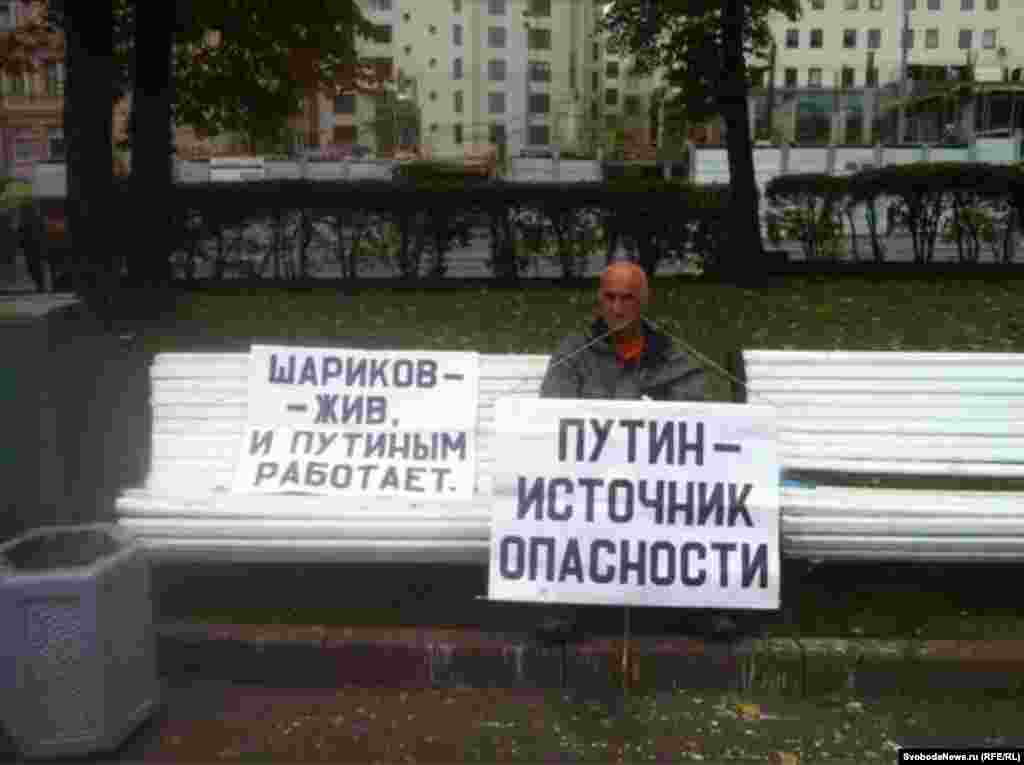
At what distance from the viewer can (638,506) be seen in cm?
451

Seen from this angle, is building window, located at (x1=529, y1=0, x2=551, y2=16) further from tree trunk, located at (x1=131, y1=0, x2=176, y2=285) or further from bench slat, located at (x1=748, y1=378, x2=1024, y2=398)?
bench slat, located at (x1=748, y1=378, x2=1024, y2=398)

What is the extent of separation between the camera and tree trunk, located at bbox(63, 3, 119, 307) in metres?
10.4

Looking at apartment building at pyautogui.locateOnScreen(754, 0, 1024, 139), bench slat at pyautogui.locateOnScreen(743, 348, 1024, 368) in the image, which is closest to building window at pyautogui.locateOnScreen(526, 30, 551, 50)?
apartment building at pyautogui.locateOnScreen(754, 0, 1024, 139)

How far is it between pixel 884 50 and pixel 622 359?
84528mm

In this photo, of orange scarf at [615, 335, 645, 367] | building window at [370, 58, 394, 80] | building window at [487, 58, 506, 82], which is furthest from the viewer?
building window at [487, 58, 506, 82]

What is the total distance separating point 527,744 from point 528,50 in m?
107

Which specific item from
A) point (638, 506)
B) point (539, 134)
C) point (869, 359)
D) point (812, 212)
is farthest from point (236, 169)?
point (539, 134)

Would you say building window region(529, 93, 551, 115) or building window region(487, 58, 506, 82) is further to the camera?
building window region(529, 93, 551, 115)

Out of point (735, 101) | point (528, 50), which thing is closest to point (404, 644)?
point (735, 101)

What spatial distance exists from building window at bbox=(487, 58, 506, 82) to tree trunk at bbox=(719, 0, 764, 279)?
9482 centimetres

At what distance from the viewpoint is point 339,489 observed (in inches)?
201

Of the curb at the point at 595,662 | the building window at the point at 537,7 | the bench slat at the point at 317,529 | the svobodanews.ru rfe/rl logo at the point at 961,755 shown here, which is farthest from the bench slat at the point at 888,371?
the building window at the point at 537,7

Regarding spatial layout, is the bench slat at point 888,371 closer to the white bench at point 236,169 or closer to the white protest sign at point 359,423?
the white protest sign at point 359,423

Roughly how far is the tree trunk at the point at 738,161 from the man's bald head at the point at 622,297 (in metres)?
9.75
